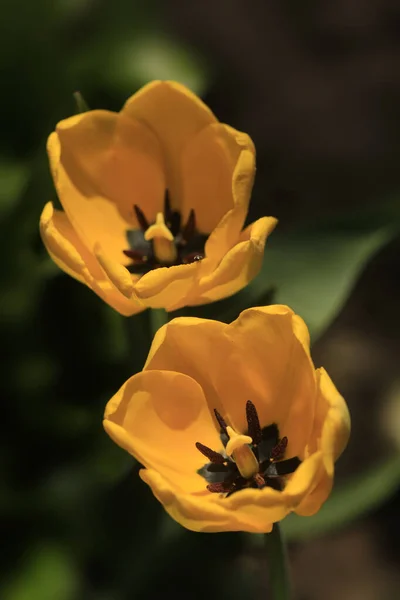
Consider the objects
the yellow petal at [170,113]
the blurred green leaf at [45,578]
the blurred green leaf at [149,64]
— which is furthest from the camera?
the blurred green leaf at [149,64]

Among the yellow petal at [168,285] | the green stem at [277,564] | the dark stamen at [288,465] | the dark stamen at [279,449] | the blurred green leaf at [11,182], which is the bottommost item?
the green stem at [277,564]

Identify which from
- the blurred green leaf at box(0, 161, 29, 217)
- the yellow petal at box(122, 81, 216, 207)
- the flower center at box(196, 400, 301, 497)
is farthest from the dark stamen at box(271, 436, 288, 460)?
the blurred green leaf at box(0, 161, 29, 217)

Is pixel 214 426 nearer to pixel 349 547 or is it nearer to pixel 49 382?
pixel 49 382

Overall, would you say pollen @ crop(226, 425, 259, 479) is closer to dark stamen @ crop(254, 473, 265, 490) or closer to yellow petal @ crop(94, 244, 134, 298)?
dark stamen @ crop(254, 473, 265, 490)

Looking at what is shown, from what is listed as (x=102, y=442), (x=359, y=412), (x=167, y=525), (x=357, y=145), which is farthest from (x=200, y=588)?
(x=357, y=145)

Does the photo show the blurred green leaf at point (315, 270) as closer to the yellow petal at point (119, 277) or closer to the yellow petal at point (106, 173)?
the yellow petal at point (106, 173)

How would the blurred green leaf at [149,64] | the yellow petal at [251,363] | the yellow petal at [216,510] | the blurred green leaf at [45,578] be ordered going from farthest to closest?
the blurred green leaf at [149,64]
the blurred green leaf at [45,578]
the yellow petal at [251,363]
the yellow petal at [216,510]

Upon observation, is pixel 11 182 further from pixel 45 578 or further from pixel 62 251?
pixel 45 578

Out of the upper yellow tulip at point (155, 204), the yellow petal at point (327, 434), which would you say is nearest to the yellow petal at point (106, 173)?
the upper yellow tulip at point (155, 204)
